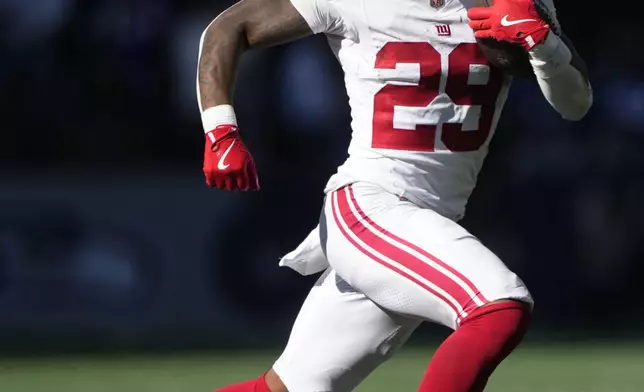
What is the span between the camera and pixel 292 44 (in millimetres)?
9070

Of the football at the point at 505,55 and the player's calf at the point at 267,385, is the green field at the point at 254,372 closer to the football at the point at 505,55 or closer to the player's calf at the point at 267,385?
the player's calf at the point at 267,385

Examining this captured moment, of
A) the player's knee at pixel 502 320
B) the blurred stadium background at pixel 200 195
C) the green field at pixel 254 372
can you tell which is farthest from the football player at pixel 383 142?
the blurred stadium background at pixel 200 195

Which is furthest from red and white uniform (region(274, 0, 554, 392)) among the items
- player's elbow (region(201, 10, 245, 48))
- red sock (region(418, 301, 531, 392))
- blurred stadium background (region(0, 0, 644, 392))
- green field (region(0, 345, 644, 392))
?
blurred stadium background (region(0, 0, 644, 392))

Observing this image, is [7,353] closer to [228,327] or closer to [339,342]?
[228,327]

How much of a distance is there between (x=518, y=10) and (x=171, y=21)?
5900 millimetres

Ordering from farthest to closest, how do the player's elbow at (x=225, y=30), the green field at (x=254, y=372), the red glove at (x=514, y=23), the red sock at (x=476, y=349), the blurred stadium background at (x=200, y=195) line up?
the blurred stadium background at (x=200, y=195)
the green field at (x=254, y=372)
the player's elbow at (x=225, y=30)
the red glove at (x=514, y=23)
the red sock at (x=476, y=349)

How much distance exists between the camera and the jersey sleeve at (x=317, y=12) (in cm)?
382

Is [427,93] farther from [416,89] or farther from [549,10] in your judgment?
[549,10]

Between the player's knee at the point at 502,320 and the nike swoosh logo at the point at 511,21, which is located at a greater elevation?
the nike swoosh logo at the point at 511,21

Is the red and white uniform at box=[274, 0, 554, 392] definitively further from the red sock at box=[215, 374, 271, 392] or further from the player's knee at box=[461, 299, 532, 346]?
the player's knee at box=[461, 299, 532, 346]

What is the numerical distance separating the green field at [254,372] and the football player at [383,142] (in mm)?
2588

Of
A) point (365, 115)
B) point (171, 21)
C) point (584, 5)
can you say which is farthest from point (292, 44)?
point (365, 115)

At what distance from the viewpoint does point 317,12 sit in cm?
382

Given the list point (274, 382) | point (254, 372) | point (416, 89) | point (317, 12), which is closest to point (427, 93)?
point (416, 89)
